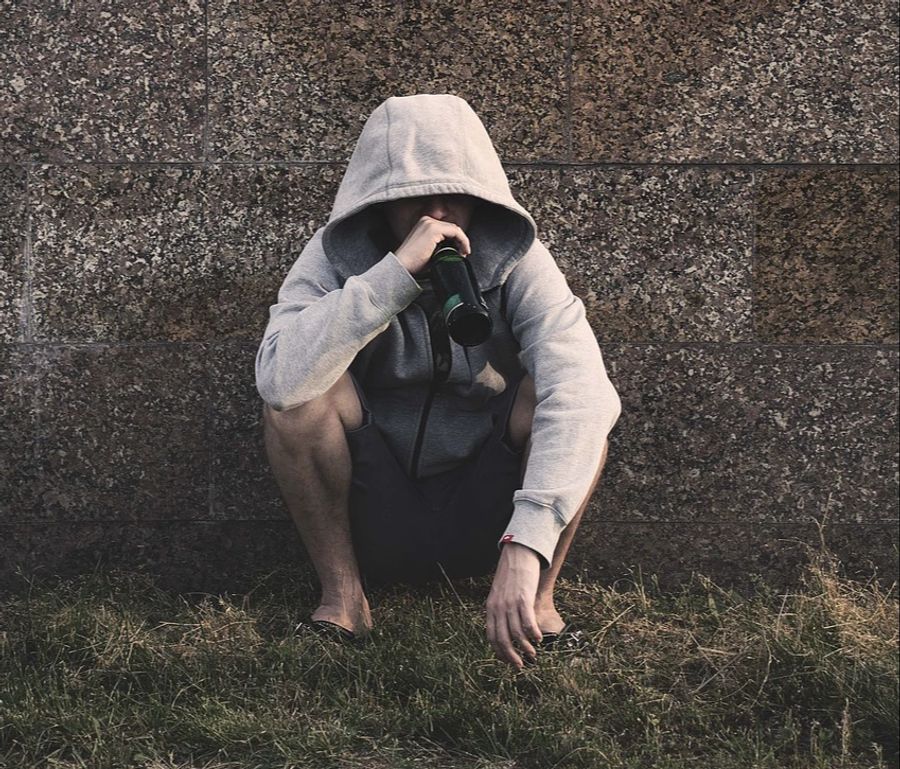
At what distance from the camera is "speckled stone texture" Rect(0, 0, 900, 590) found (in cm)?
383

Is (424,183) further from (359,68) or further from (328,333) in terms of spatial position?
(359,68)

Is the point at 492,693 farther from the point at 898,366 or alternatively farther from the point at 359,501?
the point at 898,366

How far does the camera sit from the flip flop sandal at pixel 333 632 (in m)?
3.35

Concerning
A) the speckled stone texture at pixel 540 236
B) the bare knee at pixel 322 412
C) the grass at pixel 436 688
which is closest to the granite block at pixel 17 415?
the speckled stone texture at pixel 540 236

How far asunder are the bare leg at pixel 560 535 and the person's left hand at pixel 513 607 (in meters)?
0.49

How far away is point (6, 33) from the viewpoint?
3.80 meters

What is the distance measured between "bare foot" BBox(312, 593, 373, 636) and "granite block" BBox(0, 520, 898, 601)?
48cm

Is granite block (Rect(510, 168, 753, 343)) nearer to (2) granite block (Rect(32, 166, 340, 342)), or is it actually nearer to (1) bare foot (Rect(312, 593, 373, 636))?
(2) granite block (Rect(32, 166, 340, 342))

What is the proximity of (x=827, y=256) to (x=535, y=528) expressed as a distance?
173 centimetres

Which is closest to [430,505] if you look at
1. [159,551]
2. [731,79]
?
[159,551]

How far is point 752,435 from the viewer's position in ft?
12.9

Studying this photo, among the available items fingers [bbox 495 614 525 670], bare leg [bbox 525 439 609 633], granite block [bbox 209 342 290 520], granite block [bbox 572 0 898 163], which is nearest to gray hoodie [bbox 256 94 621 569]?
fingers [bbox 495 614 525 670]

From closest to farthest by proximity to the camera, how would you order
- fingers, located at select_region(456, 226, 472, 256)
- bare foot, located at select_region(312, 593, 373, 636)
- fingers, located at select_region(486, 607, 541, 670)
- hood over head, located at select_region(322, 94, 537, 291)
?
fingers, located at select_region(486, 607, 541, 670) < fingers, located at select_region(456, 226, 472, 256) < hood over head, located at select_region(322, 94, 537, 291) < bare foot, located at select_region(312, 593, 373, 636)

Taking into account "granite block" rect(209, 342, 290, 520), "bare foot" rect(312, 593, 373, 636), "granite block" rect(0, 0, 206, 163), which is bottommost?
"bare foot" rect(312, 593, 373, 636)
